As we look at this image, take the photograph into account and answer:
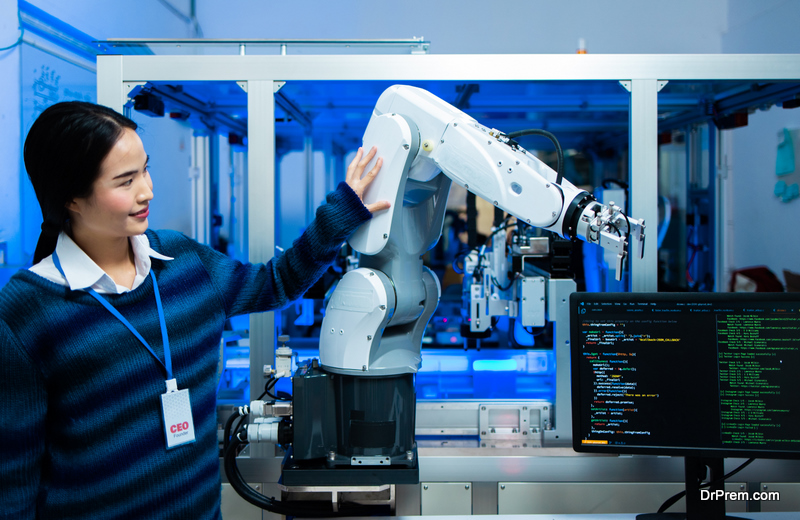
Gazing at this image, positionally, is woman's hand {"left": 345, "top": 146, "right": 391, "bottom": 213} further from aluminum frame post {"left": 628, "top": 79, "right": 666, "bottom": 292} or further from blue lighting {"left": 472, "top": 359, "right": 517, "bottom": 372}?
blue lighting {"left": 472, "top": 359, "right": 517, "bottom": 372}

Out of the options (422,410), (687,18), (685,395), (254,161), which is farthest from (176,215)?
(687,18)

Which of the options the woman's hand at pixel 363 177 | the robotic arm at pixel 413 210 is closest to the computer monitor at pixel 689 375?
the robotic arm at pixel 413 210

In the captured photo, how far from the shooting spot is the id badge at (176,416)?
1043 millimetres

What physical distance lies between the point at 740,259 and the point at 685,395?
3334 millimetres

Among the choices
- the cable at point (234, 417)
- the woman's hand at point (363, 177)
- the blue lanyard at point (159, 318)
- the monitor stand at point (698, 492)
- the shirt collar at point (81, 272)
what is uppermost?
the woman's hand at point (363, 177)

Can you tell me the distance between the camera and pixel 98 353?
980mm

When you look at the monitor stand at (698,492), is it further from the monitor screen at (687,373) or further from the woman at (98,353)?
the woman at (98,353)

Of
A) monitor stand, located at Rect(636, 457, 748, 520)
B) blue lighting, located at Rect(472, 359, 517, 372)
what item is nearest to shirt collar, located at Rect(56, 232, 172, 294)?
monitor stand, located at Rect(636, 457, 748, 520)

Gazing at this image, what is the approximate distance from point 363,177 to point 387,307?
0.34 metres

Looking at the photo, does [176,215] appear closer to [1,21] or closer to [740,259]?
[1,21]

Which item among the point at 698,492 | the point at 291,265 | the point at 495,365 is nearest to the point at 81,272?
the point at 291,265

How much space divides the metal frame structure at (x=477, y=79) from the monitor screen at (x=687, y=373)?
1.40 feet

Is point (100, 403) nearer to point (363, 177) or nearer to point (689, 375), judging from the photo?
point (363, 177)

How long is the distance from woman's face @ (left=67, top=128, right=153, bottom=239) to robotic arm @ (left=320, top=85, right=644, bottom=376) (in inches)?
19.8
